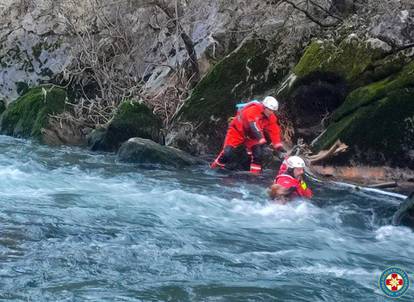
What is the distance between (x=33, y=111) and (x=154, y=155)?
19.0 ft

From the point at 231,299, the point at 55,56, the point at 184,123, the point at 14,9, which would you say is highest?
the point at 14,9

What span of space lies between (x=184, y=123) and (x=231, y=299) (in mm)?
8452

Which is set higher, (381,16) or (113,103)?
(381,16)

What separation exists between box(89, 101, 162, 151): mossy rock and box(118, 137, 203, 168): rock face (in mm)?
1585

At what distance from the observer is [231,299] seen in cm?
531

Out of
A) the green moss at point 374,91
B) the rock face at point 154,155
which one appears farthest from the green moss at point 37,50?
→ the green moss at point 374,91

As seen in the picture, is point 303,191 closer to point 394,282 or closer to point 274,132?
point 274,132

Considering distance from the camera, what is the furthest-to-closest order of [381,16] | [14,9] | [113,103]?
[14,9]
[113,103]
[381,16]

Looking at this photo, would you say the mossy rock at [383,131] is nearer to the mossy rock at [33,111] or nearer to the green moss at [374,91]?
the green moss at [374,91]

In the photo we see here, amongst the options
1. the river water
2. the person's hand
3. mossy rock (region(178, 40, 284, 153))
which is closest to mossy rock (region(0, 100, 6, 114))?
mossy rock (region(178, 40, 284, 153))

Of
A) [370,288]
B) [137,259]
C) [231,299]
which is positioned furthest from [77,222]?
[370,288]

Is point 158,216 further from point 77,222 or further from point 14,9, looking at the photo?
point 14,9

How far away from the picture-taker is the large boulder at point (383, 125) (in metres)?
10.5

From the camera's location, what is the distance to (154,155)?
12117 millimetres
